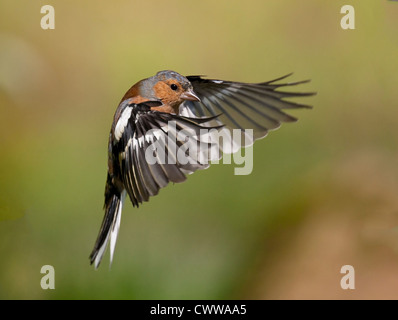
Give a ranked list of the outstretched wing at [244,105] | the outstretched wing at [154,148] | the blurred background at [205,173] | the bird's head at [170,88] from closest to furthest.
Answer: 1. the outstretched wing at [154,148]
2. the bird's head at [170,88]
3. the outstretched wing at [244,105]
4. the blurred background at [205,173]

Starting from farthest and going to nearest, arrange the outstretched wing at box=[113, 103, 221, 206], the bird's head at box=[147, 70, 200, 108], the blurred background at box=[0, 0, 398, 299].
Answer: the blurred background at box=[0, 0, 398, 299], the bird's head at box=[147, 70, 200, 108], the outstretched wing at box=[113, 103, 221, 206]

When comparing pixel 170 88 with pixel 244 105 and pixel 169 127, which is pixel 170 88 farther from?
pixel 244 105

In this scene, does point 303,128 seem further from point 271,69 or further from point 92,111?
point 92,111

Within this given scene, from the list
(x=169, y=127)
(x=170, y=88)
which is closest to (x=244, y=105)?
(x=170, y=88)

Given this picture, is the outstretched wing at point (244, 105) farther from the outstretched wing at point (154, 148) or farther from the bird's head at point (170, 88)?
the outstretched wing at point (154, 148)

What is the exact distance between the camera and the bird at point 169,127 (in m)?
1.44

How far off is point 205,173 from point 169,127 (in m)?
1.50

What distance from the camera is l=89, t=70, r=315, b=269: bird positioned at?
1441 millimetres

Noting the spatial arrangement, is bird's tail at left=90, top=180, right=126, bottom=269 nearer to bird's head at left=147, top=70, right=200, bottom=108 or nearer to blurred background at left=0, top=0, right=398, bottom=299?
bird's head at left=147, top=70, right=200, bottom=108

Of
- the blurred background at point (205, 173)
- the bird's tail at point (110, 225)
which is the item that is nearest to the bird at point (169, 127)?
the bird's tail at point (110, 225)

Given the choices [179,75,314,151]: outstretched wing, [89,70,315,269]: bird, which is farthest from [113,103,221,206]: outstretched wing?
[179,75,314,151]: outstretched wing

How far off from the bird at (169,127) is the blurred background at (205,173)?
2.18 ft

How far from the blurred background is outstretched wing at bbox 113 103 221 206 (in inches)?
42.3

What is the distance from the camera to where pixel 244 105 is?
2031 millimetres
